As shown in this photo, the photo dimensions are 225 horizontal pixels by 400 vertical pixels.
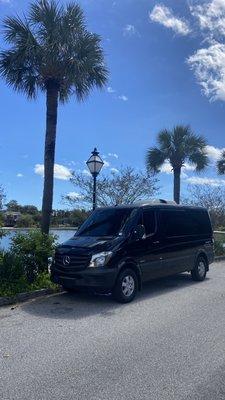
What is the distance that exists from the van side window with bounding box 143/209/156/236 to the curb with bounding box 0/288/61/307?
255cm

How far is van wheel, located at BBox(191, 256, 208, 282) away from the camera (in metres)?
12.1

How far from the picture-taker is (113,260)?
29.3ft

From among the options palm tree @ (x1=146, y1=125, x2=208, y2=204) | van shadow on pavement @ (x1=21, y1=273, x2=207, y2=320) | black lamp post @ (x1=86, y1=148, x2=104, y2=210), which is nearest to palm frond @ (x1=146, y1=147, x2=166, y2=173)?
palm tree @ (x1=146, y1=125, x2=208, y2=204)

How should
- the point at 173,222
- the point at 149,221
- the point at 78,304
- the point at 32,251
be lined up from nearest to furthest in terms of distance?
the point at 78,304
the point at 149,221
the point at 32,251
the point at 173,222

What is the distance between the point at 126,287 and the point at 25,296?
2.19 metres

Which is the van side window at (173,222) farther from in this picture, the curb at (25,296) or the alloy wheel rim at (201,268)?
the curb at (25,296)

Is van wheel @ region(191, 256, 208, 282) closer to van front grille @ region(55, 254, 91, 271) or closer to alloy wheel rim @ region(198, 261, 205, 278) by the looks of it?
alloy wheel rim @ region(198, 261, 205, 278)

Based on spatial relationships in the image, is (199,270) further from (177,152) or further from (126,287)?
(177,152)

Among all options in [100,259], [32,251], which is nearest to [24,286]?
[32,251]

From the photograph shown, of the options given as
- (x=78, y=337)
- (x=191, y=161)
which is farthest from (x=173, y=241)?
(x=191, y=161)

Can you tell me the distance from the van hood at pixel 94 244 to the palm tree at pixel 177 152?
14.3m

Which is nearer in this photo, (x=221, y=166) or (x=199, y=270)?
(x=199, y=270)

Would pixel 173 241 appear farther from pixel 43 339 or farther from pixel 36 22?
pixel 36 22

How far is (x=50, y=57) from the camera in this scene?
12.5 metres
